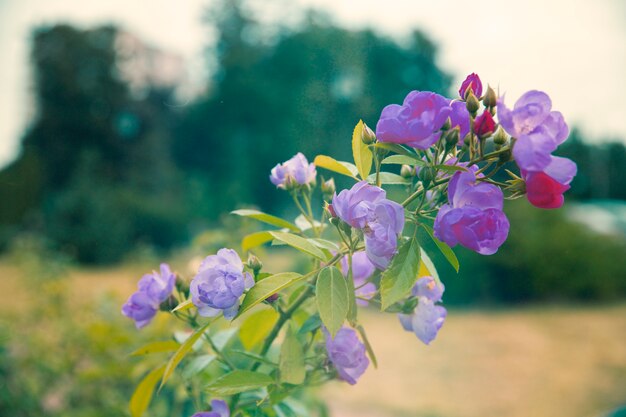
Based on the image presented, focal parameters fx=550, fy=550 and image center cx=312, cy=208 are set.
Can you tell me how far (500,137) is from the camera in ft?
1.71

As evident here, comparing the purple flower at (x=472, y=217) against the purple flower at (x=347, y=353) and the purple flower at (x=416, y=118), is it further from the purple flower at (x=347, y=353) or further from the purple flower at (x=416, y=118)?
the purple flower at (x=347, y=353)

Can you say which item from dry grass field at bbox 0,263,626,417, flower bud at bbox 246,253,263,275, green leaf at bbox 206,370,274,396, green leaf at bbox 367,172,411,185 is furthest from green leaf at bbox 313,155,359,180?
dry grass field at bbox 0,263,626,417

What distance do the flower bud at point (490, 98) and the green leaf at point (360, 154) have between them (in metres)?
0.13

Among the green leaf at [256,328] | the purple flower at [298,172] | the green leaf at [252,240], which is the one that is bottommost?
the green leaf at [256,328]

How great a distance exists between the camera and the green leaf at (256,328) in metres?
0.72

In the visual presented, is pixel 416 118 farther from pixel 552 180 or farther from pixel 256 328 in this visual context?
pixel 256 328

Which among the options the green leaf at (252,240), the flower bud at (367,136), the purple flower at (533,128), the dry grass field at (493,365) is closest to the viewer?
A: the purple flower at (533,128)

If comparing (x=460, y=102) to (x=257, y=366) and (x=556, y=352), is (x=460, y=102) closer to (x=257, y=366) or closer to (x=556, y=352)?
(x=257, y=366)

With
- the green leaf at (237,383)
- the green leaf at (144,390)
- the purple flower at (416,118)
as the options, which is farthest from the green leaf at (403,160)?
the green leaf at (144,390)

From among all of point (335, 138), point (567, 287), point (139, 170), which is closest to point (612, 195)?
point (335, 138)

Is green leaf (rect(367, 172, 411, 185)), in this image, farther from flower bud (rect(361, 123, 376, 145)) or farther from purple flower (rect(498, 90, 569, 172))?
purple flower (rect(498, 90, 569, 172))

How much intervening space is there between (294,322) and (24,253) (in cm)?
293

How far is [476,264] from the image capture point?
6.09m

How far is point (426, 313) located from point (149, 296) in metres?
0.33
